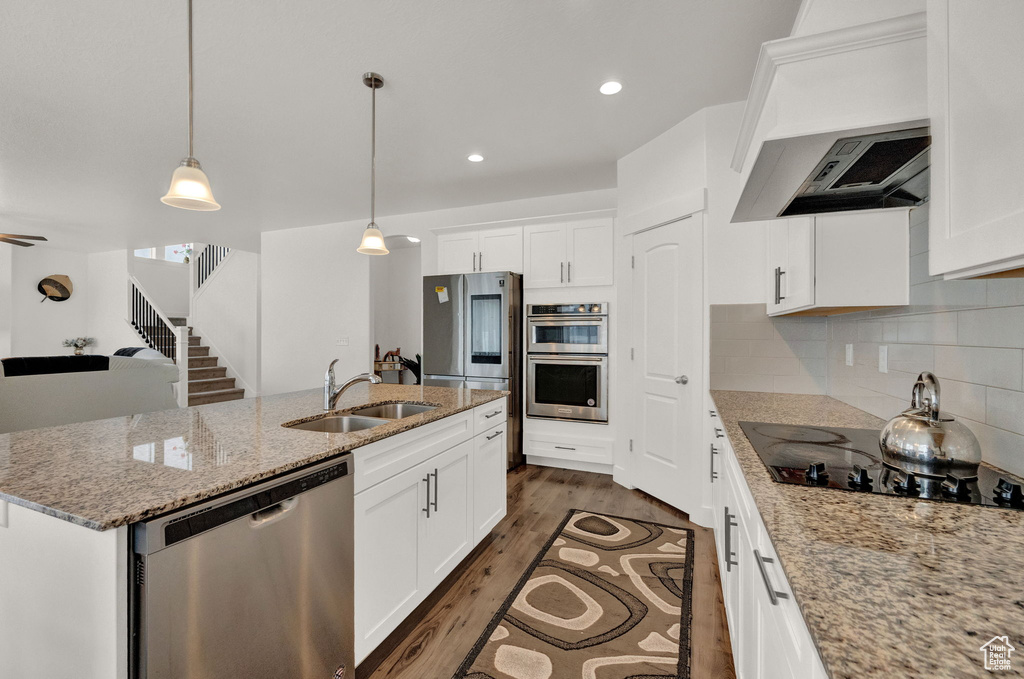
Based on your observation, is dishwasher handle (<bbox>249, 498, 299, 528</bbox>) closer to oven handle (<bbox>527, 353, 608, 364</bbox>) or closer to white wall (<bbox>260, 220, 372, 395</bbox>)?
oven handle (<bbox>527, 353, 608, 364</bbox>)

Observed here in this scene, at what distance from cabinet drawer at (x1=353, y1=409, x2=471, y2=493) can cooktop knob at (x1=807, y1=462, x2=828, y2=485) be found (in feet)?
4.18

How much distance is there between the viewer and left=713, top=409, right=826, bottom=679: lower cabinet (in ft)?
2.26

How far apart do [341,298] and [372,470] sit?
14.3 ft

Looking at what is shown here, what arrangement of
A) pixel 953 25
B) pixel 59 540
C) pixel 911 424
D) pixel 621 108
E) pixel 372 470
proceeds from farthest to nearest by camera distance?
pixel 621 108
pixel 372 470
pixel 911 424
pixel 59 540
pixel 953 25

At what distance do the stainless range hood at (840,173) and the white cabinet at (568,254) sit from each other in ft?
7.48

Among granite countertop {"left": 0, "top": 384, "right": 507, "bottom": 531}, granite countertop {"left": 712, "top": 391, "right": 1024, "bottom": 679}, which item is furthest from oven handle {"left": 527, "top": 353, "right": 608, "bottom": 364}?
granite countertop {"left": 712, "top": 391, "right": 1024, "bottom": 679}

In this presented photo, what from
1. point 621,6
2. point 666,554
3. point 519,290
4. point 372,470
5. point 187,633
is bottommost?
point 666,554

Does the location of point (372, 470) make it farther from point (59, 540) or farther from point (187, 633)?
point (59, 540)

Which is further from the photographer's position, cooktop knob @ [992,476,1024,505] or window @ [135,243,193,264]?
window @ [135,243,193,264]

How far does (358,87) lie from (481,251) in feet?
6.31

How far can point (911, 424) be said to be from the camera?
1.10 m

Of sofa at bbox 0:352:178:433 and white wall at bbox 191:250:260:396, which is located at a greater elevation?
white wall at bbox 191:250:260:396

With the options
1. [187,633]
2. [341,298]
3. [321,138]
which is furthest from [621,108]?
[341,298]

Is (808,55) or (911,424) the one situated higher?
(808,55)
